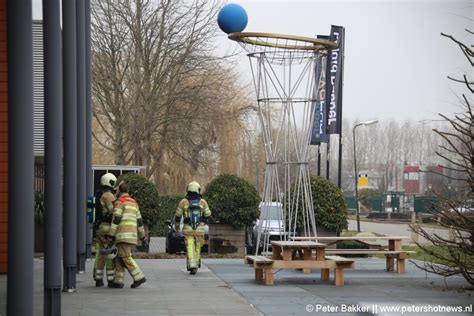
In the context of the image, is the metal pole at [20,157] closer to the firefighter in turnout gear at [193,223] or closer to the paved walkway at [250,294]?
the paved walkway at [250,294]

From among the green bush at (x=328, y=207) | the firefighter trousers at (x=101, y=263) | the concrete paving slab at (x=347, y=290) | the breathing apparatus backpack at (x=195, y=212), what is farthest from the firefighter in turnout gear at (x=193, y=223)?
the green bush at (x=328, y=207)

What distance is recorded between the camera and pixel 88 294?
604 inches

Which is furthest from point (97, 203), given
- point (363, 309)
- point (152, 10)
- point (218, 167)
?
point (218, 167)

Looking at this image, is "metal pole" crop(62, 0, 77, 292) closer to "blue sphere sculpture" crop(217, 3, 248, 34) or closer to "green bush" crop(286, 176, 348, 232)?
"blue sphere sculpture" crop(217, 3, 248, 34)

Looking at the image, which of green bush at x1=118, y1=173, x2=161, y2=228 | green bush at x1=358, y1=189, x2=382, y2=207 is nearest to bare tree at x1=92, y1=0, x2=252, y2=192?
green bush at x1=118, y1=173, x2=161, y2=228

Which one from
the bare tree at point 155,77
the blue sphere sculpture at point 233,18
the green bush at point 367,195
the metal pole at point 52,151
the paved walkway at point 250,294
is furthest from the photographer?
the green bush at point 367,195

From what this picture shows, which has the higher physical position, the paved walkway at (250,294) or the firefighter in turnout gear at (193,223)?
the firefighter in turnout gear at (193,223)

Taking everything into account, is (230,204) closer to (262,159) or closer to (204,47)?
(204,47)

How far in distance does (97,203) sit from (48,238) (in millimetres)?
4405

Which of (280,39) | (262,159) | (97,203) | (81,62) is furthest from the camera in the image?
(262,159)

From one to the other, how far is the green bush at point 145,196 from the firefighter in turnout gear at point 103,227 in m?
10.1

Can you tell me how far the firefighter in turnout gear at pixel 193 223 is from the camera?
752 inches

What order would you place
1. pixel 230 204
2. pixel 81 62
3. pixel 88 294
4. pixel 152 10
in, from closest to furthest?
pixel 88 294, pixel 81 62, pixel 230 204, pixel 152 10

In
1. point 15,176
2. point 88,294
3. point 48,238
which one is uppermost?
point 15,176
